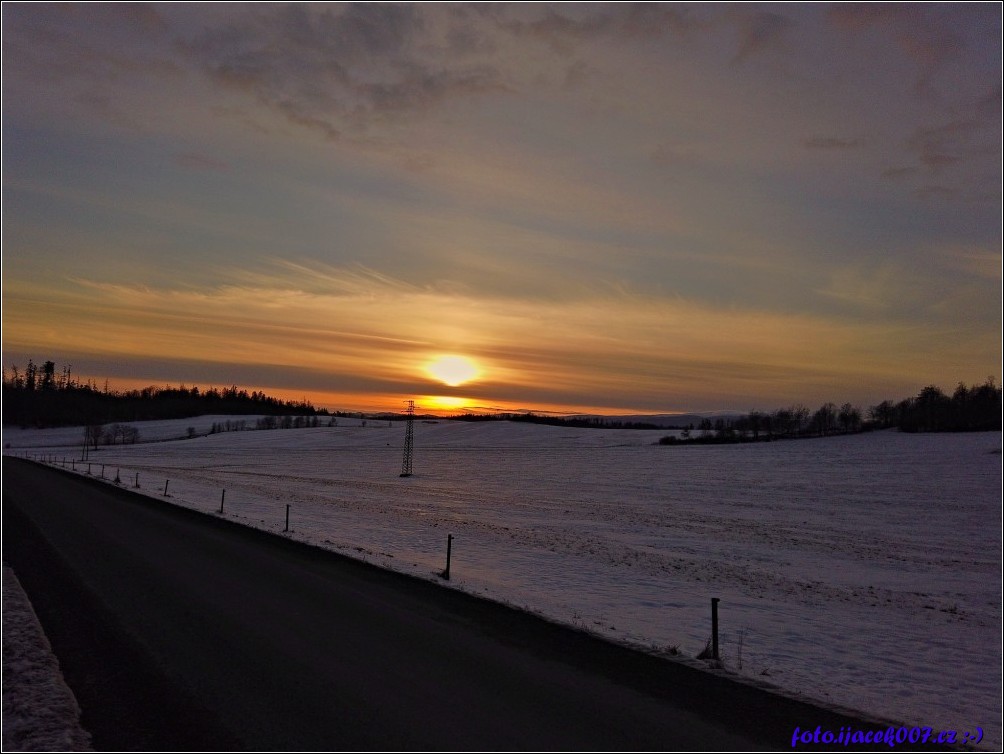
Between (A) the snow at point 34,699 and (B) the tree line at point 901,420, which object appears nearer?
(A) the snow at point 34,699

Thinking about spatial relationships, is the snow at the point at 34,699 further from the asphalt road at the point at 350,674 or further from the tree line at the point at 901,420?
the tree line at the point at 901,420

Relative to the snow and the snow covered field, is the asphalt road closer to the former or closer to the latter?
the snow

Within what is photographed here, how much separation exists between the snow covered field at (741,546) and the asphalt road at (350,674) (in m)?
1.69

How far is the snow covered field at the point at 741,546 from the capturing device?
1267 cm

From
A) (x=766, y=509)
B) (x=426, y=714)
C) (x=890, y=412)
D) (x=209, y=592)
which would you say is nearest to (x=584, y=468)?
(x=766, y=509)

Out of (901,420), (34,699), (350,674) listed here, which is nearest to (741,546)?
(350,674)

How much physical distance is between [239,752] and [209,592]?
8161 mm

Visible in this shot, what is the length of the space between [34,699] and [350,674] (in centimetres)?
374

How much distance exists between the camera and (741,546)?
2944 cm

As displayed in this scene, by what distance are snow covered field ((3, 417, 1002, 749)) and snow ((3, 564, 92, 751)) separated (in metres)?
8.24

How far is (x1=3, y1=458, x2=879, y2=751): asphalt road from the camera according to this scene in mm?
7559

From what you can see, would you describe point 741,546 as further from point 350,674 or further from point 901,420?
point 901,420

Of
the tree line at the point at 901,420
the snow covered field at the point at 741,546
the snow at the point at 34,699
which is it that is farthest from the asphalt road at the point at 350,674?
the tree line at the point at 901,420

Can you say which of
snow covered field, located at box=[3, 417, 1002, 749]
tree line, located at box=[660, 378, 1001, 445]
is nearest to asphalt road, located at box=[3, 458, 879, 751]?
snow covered field, located at box=[3, 417, 1002, 749]
